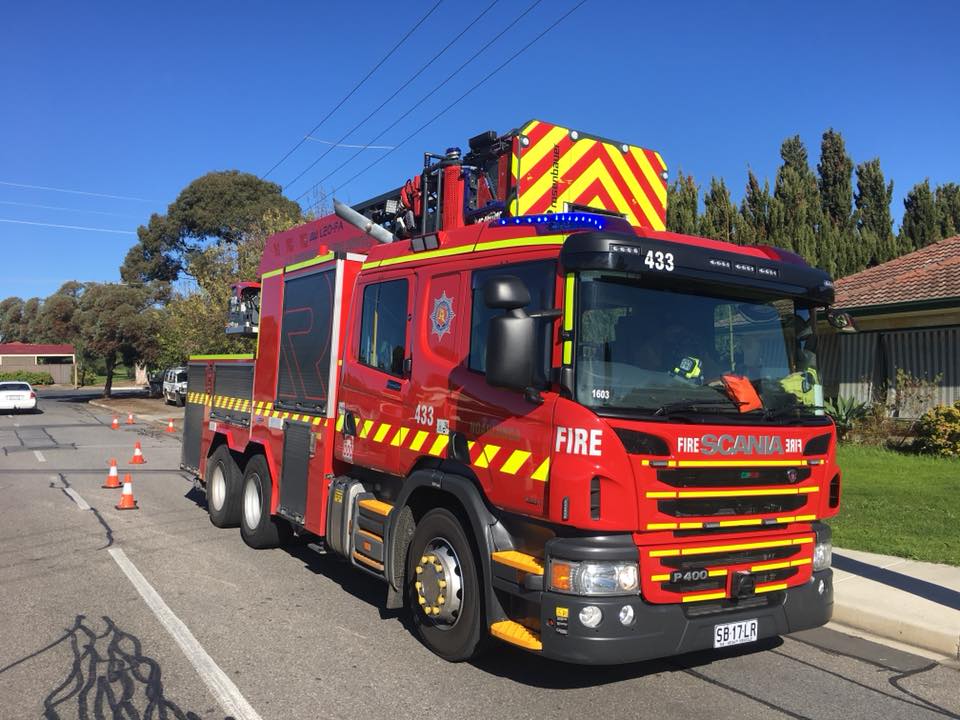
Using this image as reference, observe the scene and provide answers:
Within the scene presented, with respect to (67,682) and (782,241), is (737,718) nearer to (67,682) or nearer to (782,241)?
(67,682)

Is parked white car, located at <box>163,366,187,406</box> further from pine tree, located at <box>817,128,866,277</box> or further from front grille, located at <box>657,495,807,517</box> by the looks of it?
front grille, located at <box>657,495,807,517</box>

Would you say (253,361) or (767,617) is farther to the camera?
(253,361)

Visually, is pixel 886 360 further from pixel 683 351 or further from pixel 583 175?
pixel 683 351

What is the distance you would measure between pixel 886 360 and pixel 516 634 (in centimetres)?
1300

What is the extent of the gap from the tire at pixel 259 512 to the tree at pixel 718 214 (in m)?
15.6

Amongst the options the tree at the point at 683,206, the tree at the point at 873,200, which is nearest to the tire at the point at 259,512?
the tree at the point at 683,206

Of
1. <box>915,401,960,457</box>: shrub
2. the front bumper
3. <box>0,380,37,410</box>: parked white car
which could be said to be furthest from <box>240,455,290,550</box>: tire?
<box>0,380,37,410</box>: parked white car

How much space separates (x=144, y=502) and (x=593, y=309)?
30.5 feet

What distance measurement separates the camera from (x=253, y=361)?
874 centimetres

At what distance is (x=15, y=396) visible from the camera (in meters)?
33.4

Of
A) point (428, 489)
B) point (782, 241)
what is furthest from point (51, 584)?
point (782, 241)

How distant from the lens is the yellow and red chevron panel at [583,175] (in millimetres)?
5910

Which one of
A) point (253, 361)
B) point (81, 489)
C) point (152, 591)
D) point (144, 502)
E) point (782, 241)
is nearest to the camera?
point (152, 591)

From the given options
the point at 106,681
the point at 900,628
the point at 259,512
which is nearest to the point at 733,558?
the point at 900,628
